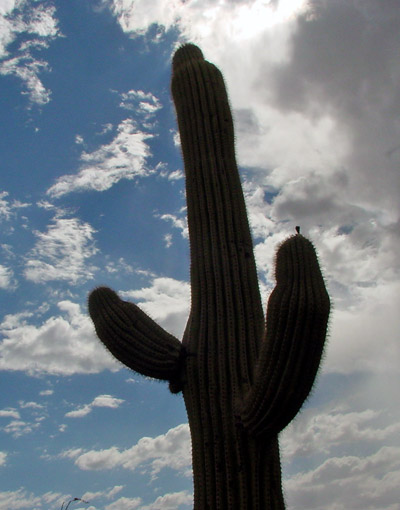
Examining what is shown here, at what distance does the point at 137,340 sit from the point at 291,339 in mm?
1414

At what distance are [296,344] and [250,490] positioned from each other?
3.84 feet

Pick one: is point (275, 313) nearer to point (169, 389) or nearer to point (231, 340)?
point (231, 340)

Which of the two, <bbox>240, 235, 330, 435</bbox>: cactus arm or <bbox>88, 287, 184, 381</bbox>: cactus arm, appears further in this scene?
<bbox>88, 287, 184, 381</bbox>: cactus arm

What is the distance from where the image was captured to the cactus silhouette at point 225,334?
397 centimetres

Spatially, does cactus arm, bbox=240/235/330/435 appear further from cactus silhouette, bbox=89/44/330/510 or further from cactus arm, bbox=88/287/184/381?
cactus arm, bbox=88/287/184/381

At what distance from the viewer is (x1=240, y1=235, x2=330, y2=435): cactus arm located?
12.8 ft

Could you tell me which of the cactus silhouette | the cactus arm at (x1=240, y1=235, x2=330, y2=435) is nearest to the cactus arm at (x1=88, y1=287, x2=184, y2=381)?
the cactus silhouette

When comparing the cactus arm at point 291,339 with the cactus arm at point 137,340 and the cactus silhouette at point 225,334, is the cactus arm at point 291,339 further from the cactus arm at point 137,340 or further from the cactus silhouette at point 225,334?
the cactus arm at point 137,340

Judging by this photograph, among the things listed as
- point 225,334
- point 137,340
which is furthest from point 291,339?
point 137,340

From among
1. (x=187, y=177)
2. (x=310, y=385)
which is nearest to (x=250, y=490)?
(x=310, y=385)

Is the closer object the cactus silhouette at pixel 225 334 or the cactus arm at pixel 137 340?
the cactus silhouette at pixel 225 334

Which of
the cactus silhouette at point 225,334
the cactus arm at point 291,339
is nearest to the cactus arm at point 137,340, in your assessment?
the cactus silhouette at point 225,334

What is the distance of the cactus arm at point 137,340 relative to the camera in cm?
478

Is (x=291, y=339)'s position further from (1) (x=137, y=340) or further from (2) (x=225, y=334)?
(1) (x=137, y=340)
